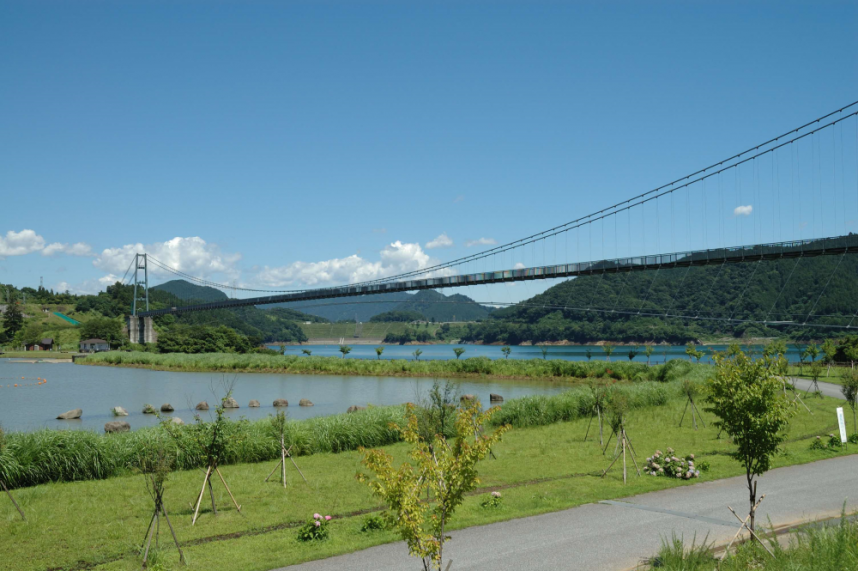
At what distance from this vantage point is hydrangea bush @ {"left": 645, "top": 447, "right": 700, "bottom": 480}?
1295cm

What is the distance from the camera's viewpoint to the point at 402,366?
5578cm

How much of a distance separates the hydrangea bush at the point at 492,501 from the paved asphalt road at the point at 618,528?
37.2 inches

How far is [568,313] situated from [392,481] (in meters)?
84.0

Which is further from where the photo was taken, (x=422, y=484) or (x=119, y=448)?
(x=119, y=448)

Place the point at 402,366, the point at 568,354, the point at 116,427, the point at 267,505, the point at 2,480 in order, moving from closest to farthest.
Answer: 1. the point at 267,505
2. the point at 2,480
3. the point at 116,427
4. the point at 402,366
5. the point at 568,354

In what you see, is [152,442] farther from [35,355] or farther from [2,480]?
[35,355]

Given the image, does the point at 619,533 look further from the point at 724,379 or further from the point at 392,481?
the point at 392,481

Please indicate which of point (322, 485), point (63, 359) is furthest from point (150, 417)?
point (63, 359)

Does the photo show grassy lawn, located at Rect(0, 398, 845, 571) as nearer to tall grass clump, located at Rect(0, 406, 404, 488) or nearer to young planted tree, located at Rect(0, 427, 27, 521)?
young planted tree, located at Rect(0, 427, 27, 521)

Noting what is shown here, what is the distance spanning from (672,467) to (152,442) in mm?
11233

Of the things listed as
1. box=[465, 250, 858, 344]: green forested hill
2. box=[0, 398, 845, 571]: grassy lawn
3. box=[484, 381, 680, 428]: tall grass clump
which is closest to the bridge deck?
box=[465, 250, 858, 344]: green forested hill

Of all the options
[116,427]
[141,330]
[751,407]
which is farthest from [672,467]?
[141,330]

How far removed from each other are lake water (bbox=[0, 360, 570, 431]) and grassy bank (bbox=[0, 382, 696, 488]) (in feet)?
26.3

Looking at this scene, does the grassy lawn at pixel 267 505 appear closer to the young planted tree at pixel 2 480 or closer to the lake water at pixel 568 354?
the young planted tree at pixel 2 480
